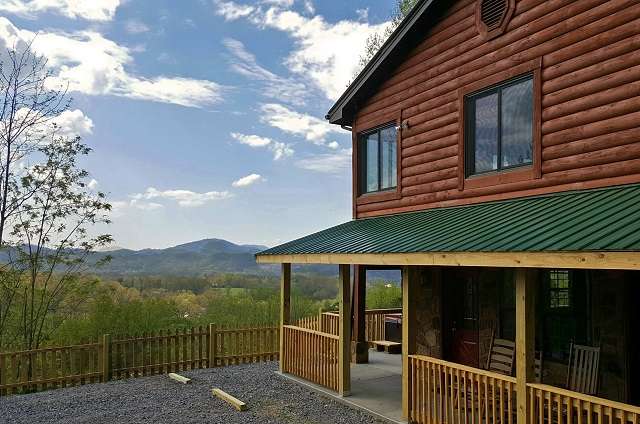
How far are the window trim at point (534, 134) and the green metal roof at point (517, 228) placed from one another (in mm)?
377

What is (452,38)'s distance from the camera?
374 inches

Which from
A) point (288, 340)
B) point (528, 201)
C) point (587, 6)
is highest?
point (587, 6)

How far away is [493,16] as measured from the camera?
8.65 m

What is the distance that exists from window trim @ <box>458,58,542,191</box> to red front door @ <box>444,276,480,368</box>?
1.82 meters

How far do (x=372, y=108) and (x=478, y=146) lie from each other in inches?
133

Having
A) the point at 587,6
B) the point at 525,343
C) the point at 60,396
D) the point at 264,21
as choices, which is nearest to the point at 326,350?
the point at 525,343

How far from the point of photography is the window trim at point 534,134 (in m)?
7.71

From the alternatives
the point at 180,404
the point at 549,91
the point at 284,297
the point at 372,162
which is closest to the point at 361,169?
the point at 372,162

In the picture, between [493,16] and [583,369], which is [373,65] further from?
[583,369]

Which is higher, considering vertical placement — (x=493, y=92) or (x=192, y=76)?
(x=192, y=76)

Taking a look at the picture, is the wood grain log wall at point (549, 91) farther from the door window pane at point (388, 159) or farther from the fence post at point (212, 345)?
the fence post at point (212, 345)

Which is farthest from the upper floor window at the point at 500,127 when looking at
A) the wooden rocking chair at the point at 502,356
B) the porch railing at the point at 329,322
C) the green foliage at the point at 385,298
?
the green foliage at the point at 385,298

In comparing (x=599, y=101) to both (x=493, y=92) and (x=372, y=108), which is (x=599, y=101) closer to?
(x=493, y=92)

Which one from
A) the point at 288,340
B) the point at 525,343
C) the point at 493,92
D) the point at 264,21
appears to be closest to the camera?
the point at 525,343
